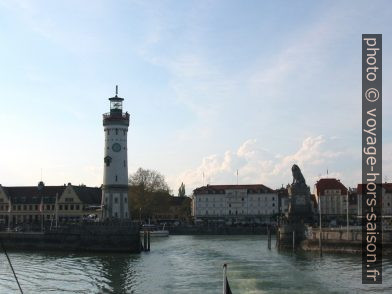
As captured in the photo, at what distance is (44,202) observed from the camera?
454 feet

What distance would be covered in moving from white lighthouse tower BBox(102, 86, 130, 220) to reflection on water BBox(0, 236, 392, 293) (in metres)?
15.5

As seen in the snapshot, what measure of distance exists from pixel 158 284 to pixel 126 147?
148 ft

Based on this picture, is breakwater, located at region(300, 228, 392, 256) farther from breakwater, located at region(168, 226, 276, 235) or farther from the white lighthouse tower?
breakwater, located at region(168, 226, 276, 235)

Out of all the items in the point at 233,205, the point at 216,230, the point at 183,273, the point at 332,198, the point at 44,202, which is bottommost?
the point at 216,230

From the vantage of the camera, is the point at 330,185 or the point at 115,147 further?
the point at 330,185

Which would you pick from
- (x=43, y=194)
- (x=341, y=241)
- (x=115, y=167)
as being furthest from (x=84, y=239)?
(x=43, y=194)

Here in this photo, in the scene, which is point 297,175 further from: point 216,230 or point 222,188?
point 222,188

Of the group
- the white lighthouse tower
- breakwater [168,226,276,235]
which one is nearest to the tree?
breakwater [168,226,276,235]

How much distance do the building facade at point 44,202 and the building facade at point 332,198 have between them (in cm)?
7913

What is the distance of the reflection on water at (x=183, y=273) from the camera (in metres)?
45.7

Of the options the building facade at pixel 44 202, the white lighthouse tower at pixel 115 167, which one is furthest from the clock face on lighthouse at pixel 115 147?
the building facade at pixel 44 202

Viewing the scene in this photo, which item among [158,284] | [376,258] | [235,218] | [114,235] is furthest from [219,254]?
[235,218]

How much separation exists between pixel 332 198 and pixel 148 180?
6275 cm

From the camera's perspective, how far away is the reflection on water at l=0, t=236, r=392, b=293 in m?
45.7
